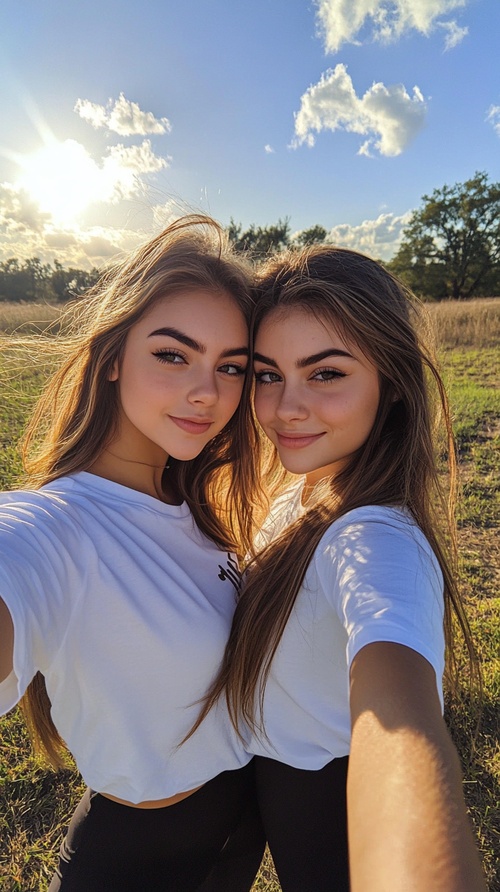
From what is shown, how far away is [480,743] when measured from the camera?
7.45 feet

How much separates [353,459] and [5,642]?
109 cm

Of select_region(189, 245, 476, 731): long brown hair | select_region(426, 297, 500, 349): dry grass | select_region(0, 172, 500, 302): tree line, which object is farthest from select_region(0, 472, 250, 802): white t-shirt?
select_region(0, 172, 500, 302): tree line

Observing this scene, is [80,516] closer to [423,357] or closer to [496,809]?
[423,357]

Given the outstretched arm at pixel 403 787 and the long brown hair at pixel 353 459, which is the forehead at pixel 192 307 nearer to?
the long brown hair at pixel 353 459

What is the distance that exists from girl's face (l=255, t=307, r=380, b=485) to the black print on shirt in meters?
0.40

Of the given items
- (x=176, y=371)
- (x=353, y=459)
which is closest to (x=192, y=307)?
(x=176, y=371)

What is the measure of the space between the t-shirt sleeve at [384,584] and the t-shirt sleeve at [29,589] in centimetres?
64

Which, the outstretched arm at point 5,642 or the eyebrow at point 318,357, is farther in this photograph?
the eyebrow at point 318,357

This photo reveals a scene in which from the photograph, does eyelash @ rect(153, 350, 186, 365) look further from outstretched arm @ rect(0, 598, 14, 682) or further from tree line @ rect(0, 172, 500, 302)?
tree line @ rect(0, 172, 500, 302)

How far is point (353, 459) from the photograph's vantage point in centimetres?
153

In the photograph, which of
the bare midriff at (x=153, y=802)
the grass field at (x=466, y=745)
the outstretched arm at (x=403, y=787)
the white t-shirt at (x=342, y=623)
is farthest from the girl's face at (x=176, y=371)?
the bare midriff at (x=153, y=802)

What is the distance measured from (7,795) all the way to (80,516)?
175 cm

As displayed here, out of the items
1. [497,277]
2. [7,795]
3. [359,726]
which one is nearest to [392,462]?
[359,726]

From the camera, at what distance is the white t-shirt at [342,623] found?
35.9 inches
